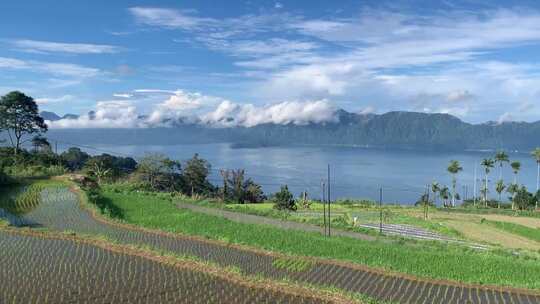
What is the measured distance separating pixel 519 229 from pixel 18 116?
120 feet

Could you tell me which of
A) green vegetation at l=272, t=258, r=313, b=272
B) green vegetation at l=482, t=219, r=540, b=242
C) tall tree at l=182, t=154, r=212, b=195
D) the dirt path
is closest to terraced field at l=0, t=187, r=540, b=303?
green vegetation at l=272, t=258, r=313, b=272

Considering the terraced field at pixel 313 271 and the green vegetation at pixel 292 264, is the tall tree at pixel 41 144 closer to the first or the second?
the terraced field at pixel 313 271

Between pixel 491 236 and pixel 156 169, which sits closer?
pixel 491 236

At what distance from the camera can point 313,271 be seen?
1120 cm

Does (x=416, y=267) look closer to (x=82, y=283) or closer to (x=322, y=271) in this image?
(x=322, y=271)

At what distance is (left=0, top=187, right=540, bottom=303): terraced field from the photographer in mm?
9805

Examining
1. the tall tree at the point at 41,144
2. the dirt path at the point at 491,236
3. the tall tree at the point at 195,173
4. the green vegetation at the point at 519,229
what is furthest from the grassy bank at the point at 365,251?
the tall tree at the point at 195,173

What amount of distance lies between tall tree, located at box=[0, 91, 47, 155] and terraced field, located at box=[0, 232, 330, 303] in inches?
1112

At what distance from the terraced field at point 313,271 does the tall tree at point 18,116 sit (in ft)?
75.1

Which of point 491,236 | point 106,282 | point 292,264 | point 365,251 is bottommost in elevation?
point 491,236

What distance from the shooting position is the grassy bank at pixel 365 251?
12.2 metres

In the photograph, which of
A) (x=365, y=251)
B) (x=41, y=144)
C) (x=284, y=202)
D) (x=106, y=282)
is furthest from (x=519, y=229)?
(x=41, y=144)

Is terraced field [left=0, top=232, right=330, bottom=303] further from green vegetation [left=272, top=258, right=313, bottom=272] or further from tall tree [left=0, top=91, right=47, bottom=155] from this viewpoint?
tall tree [left=0, top=91, right=47, bottom=155]

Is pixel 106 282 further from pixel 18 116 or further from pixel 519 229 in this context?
pixel 18 116
